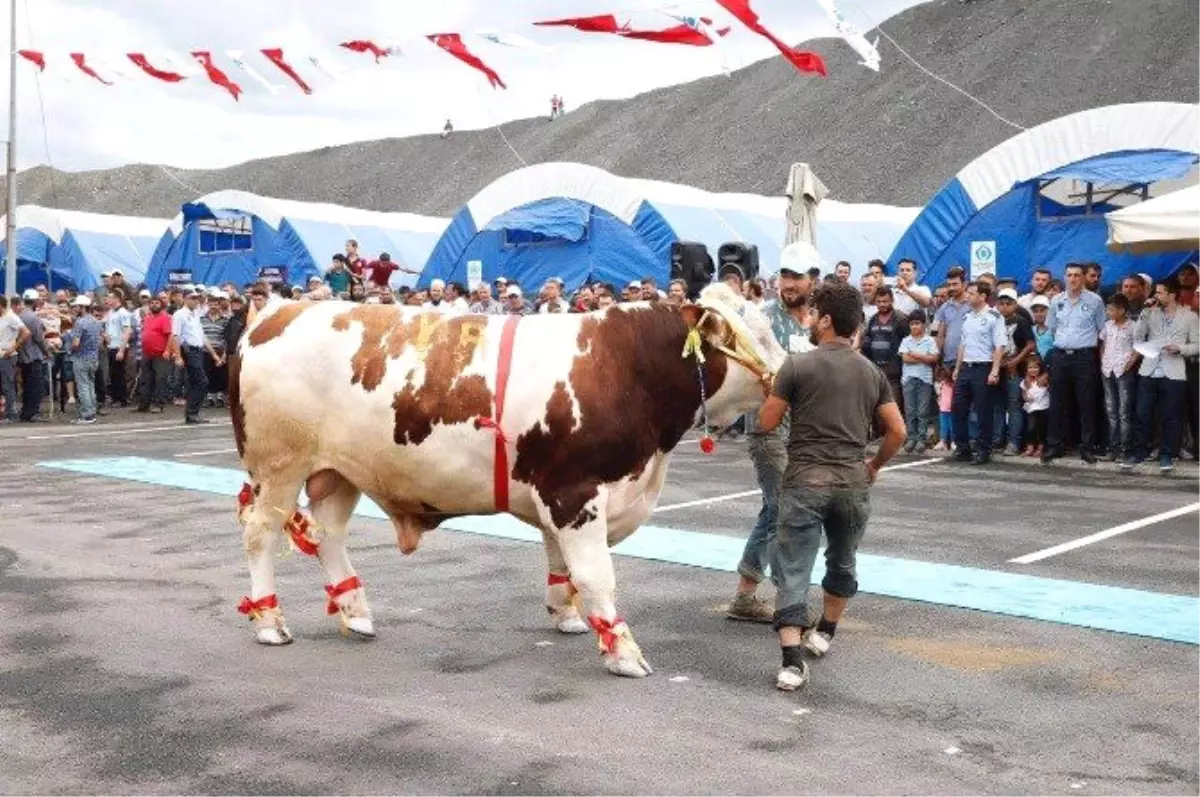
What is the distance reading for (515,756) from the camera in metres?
5.21

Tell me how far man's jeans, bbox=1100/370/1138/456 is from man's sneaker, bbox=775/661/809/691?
9353mm

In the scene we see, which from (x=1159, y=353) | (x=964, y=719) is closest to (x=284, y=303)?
A: (x=964, y=719)

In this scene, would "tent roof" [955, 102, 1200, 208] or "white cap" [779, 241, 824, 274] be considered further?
"tent roof" [955, 102, 1200, 208]

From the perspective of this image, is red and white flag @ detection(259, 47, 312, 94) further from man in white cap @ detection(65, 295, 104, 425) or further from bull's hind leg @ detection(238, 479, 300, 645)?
bull's hind leg @ detection(238, 479, 300, 645)

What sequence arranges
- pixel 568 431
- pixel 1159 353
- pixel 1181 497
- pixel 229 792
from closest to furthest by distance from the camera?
pixel 229 792, pixel 568 431, pixel 1181 497, pixel 1159 353

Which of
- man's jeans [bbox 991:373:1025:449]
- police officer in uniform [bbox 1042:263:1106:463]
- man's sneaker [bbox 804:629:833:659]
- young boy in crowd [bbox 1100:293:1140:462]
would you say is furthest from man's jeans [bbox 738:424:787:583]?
man's jeans [bbox 991:373:1025:449]

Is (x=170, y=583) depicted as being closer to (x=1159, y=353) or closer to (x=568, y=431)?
(x=568, y=431)

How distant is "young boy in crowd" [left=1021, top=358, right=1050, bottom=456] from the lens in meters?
15.3

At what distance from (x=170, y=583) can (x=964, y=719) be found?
4.98 metres

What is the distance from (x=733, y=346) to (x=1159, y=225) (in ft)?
26.9

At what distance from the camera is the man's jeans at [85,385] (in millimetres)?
21688

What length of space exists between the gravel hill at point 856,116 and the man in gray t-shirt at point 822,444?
55.8 meters

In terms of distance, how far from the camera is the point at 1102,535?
10375 millimetres

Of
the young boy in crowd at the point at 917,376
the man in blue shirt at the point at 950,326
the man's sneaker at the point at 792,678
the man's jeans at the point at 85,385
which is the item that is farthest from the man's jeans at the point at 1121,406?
the man's jeans at the point at 85,385
